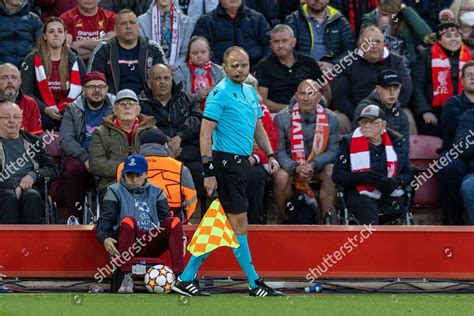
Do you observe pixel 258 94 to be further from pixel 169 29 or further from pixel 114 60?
pixel 114 60

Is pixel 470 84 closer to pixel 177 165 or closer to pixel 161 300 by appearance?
pixel 177 165

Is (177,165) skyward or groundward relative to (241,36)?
groundward

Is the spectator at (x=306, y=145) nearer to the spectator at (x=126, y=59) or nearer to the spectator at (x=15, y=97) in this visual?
the spectator at (x=126, y=59)

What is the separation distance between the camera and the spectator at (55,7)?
1574cm

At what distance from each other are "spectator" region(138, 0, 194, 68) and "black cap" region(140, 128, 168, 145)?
268cm

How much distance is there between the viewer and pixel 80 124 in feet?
43.7

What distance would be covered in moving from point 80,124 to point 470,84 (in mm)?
4671

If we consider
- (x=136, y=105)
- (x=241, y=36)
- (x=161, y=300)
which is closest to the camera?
(x=161, y=300)

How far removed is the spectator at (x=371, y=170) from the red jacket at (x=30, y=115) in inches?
134

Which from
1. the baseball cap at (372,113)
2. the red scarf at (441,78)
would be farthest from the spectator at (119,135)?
the red scarf at (441,78)

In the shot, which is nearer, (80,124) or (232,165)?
(232,165)

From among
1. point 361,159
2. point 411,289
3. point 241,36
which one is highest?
point 241,36

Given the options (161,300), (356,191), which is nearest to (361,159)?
(356,191)

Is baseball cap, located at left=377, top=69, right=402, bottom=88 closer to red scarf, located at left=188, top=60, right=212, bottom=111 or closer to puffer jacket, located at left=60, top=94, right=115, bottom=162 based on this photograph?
red scarf, located at left=188, top=60, right=212, bottom=111
